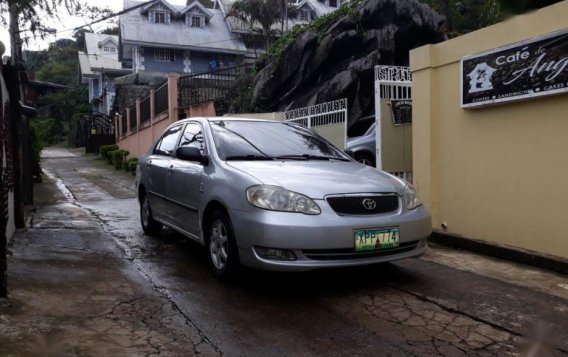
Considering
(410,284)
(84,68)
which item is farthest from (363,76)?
(84,68)

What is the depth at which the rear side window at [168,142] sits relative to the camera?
638 cm

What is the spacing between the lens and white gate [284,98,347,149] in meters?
9.00

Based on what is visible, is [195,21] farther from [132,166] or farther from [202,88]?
[202,88]

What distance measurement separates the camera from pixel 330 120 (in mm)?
9398

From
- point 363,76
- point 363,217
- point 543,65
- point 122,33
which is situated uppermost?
point 122,33

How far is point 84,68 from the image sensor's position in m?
47.5

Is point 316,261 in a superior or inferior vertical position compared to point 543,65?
inferior

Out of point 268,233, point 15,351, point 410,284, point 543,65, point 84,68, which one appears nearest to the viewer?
point 15,351

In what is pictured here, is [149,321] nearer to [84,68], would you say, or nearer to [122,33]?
[122,33]

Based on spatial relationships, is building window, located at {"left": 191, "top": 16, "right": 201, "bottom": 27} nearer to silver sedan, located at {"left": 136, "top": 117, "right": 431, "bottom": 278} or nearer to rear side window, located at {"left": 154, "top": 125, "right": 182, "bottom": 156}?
rear side window, located at {"left": 154, "top": 125, "right": 182, "bottom": 156}

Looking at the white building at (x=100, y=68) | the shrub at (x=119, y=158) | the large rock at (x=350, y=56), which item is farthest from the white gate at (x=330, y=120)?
the white building at (x=100, y=68)

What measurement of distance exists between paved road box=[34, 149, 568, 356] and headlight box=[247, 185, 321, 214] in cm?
75

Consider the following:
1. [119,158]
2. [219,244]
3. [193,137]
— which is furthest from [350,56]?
[219,244]

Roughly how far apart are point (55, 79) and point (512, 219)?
5511 centimetres
